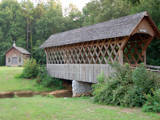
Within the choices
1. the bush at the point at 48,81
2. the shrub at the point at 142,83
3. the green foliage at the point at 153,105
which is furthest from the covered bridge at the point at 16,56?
the green foliage at the point at 153,105

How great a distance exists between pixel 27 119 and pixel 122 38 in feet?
27.3

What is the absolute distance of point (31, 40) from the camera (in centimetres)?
4791

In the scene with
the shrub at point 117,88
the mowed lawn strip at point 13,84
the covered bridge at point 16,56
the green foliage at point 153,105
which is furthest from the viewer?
the covered bridge at point 16,56

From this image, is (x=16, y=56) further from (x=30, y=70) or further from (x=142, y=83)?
(x=142, y=83)

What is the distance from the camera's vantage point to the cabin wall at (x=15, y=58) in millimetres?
39975

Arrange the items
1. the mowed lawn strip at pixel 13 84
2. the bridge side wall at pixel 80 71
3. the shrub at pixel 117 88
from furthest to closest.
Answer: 1. the mowed lawn strip at pixel 13 84
2. the bridge side wall at pixel 80 71
3. the shrub at pixel 117 88

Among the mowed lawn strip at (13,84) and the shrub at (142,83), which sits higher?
the shrub at (142,83)

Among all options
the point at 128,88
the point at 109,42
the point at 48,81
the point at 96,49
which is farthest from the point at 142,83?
the point at 48,81

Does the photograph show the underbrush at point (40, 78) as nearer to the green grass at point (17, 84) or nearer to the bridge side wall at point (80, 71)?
the green grass at point (17, 84)

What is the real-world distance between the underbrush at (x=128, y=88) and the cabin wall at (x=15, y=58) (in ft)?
102

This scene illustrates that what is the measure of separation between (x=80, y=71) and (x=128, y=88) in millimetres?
7393

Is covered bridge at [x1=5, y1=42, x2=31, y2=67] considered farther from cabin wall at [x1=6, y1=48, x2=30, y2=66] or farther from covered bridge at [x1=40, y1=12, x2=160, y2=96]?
covered bridge at [x1=40, y1=12, x2=160, y2=96]

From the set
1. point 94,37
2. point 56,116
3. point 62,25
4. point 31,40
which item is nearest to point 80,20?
point 62,25

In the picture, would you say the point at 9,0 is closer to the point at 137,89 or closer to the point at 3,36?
the point at 3,36
